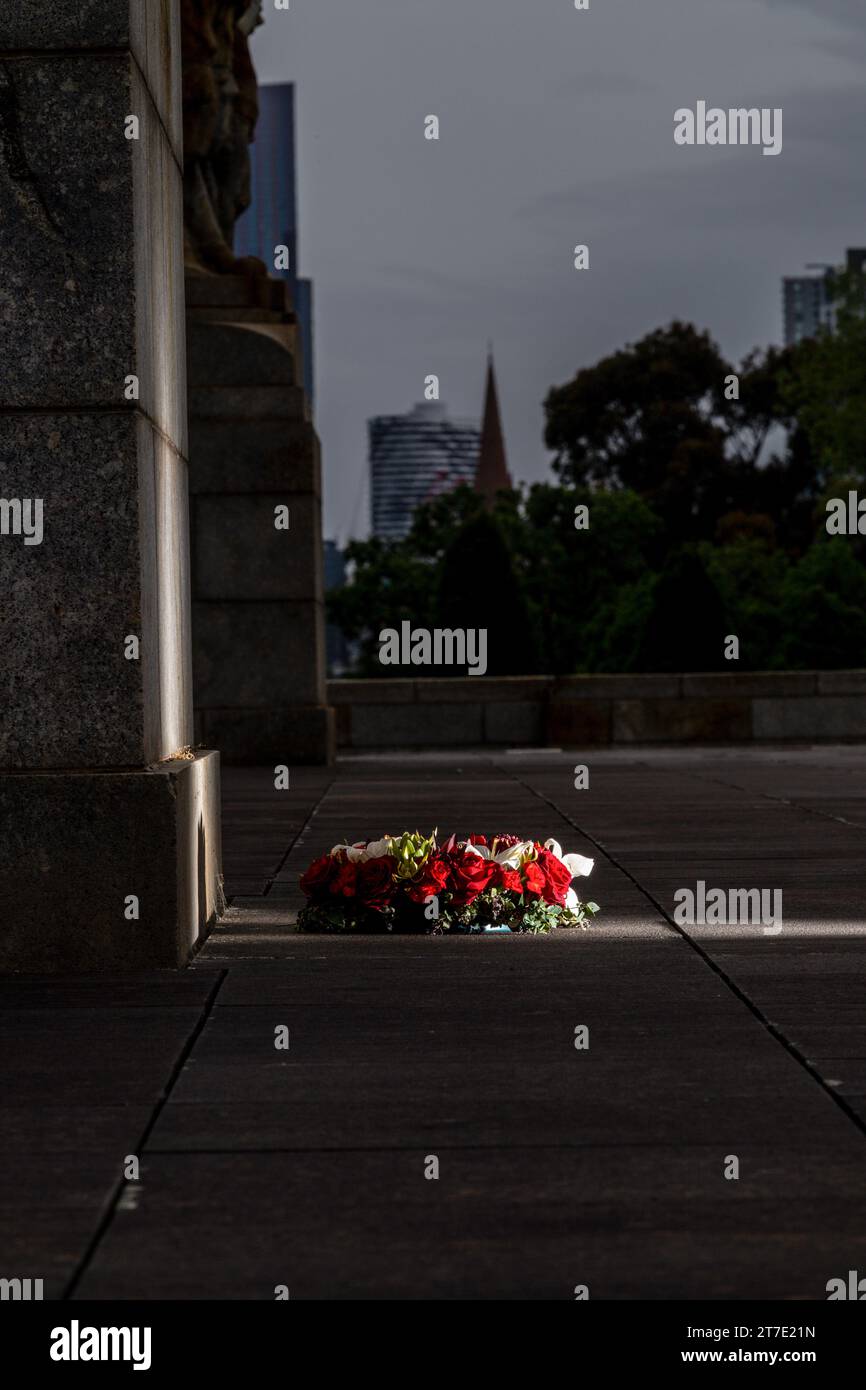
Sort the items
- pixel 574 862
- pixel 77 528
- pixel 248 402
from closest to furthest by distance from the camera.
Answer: pixel 77 528, pixel 574 862, pixel 248 402

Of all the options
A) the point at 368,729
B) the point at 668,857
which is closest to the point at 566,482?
the point at 368,729

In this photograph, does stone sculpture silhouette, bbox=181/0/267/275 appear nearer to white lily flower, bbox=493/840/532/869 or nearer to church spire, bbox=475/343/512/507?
white lily flower, bbox=493/840/532/869

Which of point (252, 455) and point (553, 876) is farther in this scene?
point (252, 455)

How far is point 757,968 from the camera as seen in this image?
7.18 m

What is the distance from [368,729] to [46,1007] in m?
20.5

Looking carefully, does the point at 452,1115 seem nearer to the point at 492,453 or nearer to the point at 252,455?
the point at 252,455

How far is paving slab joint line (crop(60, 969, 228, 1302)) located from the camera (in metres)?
3.80

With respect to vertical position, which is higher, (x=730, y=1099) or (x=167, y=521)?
(x=167, y=521)

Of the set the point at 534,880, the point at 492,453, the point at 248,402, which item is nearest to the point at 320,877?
the point at 534,880

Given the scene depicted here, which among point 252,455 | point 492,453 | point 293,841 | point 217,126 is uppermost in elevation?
point 492,453

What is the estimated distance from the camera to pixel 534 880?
26.8ft

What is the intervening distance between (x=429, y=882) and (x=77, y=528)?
2002 millimetres

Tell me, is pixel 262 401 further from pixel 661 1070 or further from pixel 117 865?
pixel 661 1070

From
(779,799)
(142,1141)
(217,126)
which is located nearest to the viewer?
(142,1141)
